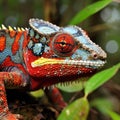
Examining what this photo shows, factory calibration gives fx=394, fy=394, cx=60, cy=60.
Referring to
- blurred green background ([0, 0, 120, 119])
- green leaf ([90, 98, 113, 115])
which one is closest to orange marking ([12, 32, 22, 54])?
green leaf ([90, 98, 113, 115])

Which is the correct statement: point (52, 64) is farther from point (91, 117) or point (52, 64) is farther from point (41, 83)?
point (91, 117)

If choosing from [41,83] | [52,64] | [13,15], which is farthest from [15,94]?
[13,15]

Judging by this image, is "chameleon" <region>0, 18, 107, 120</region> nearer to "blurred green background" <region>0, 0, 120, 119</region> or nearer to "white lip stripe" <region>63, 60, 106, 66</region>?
"white lip stripe" <region>63, 60, 106, 66</region>

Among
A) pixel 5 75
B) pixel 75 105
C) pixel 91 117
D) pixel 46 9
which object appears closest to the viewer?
pixel 75 105

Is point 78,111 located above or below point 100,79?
below

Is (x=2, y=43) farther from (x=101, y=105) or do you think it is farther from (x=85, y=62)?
(x=101, y=105)

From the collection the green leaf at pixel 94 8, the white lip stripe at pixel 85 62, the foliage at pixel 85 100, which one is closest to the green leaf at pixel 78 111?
the foliage at pixel 85 100

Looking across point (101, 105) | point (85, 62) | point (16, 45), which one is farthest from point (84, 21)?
point (85, 62)
